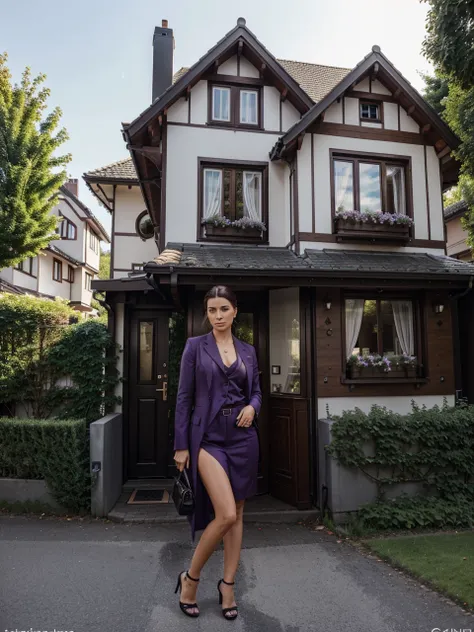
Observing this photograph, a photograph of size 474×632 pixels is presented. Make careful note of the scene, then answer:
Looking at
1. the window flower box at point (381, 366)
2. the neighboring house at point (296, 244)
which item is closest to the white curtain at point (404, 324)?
the neighboring house at point (296, 244)

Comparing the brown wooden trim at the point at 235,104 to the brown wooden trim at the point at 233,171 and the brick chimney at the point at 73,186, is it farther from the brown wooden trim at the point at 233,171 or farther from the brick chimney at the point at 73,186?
Answer: the brick chimney at the point at 73,186

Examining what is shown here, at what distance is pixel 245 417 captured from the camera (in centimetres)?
318

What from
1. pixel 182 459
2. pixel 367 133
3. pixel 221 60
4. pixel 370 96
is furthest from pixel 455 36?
pixel 182 459

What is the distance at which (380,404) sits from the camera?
6668 mm

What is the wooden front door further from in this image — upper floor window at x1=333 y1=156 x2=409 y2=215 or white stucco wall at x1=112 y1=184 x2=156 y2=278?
white stucco wall at x1=112 y1=184 x2=156 y2=278

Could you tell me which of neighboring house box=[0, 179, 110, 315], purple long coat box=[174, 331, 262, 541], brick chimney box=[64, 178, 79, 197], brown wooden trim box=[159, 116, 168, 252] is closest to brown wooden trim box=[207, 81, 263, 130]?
brown wooden trim box=[159, 116, 168, 252]

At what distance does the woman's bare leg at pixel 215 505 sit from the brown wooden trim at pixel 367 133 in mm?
6216

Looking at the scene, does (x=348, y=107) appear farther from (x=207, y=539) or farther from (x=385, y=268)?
(x=207, y=539)

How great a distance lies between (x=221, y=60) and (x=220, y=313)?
21.8 feet

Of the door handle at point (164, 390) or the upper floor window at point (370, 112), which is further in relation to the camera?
the upper floor window at point (370, 112)

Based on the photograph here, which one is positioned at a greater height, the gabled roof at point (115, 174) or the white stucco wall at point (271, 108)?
the gabled roof at point (115, 174)

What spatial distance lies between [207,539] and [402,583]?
203cm

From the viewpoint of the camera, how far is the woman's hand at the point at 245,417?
3.18 metres

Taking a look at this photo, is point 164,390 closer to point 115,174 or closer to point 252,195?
point 252,195
